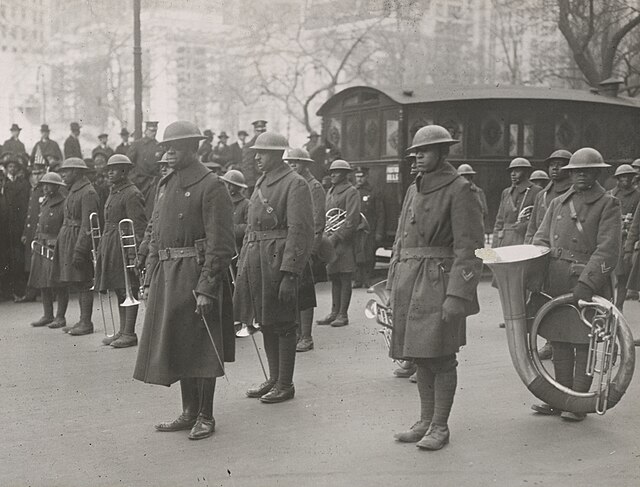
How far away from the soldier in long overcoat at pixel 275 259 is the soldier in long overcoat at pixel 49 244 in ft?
15.0

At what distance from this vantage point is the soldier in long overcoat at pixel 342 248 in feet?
35.1

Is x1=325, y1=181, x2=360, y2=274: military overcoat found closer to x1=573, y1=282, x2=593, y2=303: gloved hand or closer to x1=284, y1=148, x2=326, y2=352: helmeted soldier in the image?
x1=284, y1=148, x2=326, y2=352: helmeted soldier

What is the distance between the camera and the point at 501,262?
574 cm

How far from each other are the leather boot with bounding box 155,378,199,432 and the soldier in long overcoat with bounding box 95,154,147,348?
344 centimetres

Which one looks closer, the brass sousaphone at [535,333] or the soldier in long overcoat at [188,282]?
the soldier in long overcoat at [188,282]

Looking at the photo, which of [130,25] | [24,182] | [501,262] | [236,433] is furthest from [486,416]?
[130,25]

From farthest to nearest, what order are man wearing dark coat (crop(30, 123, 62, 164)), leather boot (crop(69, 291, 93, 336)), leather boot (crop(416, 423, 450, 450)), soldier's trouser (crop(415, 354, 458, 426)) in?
man wearing dark coat (crop(30, 123, 62, 164)), leather boot (crop(69, 291, 93, 336)), soldier's trouser (crop(415, 354, 458, 426)), leather boot (crop(416, 423, 450, 450))

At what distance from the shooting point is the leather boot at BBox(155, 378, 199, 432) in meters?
5.89

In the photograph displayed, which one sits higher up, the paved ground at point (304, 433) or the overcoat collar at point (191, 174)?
the overcoat collar at point (191, 174)

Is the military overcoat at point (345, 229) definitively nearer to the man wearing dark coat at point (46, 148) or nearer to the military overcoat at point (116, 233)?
the military overcoat at point (116, 233)

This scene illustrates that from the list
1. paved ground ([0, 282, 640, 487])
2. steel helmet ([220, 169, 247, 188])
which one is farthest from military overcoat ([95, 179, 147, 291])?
paved ground ([0, 282, 640, 487])

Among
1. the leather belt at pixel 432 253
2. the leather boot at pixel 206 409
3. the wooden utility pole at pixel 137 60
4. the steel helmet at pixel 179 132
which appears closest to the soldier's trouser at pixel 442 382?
the leather belt at pixel 432 253

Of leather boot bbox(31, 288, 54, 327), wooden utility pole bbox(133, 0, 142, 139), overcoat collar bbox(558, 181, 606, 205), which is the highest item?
wooden utility pole bbox(133, 0, 142, 139)

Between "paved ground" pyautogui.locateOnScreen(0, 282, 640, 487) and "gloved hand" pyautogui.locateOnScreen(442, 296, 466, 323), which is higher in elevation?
"gloved hand" pyautogui.locateOnScreen(442, 296, 466, 323)
